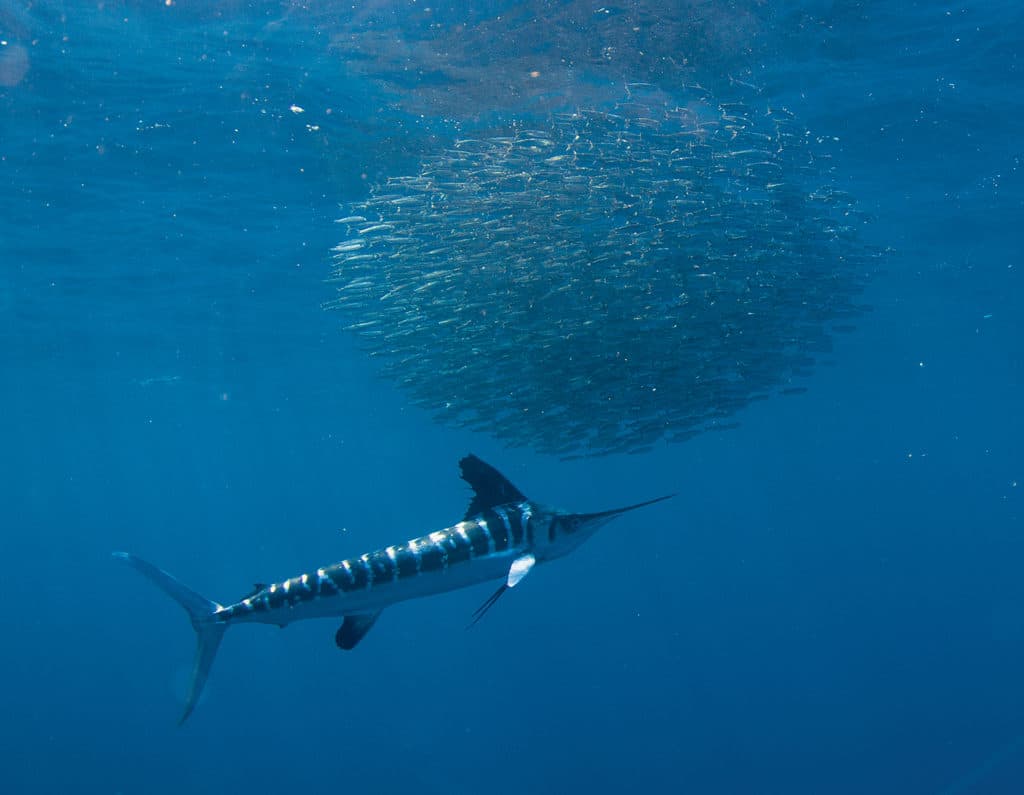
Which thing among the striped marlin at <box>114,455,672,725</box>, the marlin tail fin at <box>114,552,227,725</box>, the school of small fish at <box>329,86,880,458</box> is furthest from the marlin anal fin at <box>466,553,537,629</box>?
the school of small fish at <box>329,86,880,458</box>

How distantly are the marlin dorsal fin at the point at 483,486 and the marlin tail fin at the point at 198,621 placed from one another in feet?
6.79

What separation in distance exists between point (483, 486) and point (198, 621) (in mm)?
2376

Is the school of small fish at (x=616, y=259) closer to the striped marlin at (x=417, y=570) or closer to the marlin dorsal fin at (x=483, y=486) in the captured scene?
the marlin dorsal fin at (x=483, y=486)

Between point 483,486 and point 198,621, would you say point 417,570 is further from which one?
point 198,621

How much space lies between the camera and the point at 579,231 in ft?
47.6

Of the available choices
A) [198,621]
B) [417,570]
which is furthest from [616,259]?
[198,621]

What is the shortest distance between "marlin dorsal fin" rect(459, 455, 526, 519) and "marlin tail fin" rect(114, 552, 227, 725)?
2.07m

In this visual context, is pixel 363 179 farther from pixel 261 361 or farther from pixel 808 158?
pixel 261 361

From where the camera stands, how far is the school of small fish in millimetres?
12953

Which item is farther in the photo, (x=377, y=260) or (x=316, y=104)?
(x=377, y=260)

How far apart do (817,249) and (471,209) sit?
828 cm

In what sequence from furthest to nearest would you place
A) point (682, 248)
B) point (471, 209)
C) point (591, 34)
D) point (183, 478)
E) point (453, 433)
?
point (183, 478) → point (453, 433) → point (682, 248) → point (471, 209) → point (591, 34)

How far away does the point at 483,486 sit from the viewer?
5.02 metres

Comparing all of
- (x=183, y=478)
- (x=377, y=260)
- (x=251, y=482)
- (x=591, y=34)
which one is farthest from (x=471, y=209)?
(x=251, y=482)
